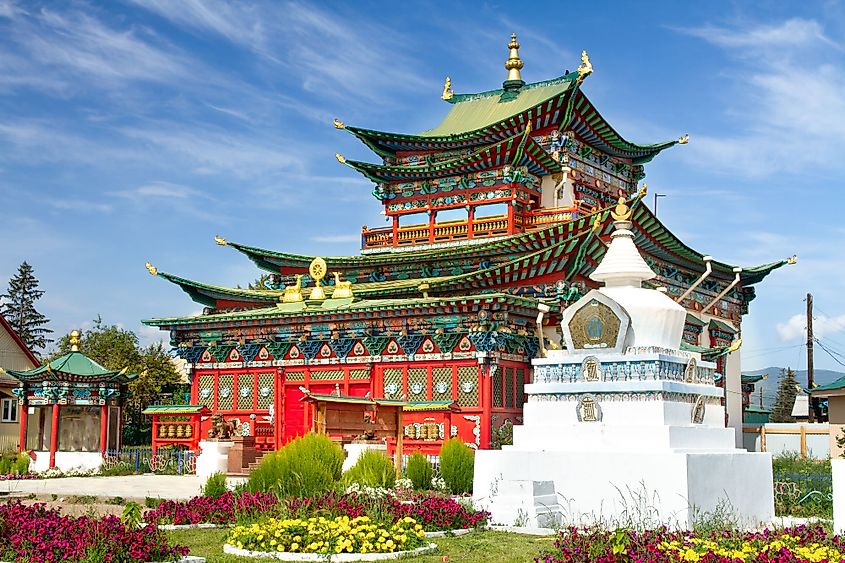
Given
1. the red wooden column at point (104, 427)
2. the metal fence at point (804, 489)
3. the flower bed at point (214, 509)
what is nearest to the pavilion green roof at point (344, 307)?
the red wooden column at point (104, 427)

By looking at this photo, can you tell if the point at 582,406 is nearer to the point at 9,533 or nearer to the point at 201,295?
the point at 9,533

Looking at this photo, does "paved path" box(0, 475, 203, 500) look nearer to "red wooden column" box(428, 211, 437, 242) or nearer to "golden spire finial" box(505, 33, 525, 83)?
"red wooden column" box(428, 211, 437, 242)

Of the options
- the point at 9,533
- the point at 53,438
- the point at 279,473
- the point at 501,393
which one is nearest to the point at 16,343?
the point at 53,438

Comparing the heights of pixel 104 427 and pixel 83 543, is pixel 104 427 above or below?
above

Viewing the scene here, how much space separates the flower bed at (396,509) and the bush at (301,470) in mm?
1824

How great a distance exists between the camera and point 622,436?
60.2ft

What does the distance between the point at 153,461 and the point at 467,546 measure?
2092cm

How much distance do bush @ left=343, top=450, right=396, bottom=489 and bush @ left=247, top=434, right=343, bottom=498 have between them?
1.20 ft

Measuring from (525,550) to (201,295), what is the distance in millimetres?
28858

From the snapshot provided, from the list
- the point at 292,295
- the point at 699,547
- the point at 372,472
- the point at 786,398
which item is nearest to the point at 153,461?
the point at 292,295

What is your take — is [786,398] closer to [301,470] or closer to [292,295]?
[292,295]

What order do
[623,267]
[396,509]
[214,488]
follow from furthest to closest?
[623,267] < [214,488] < [396,509]

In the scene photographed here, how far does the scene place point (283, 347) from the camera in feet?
118

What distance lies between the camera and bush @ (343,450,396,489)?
63.9 ft
